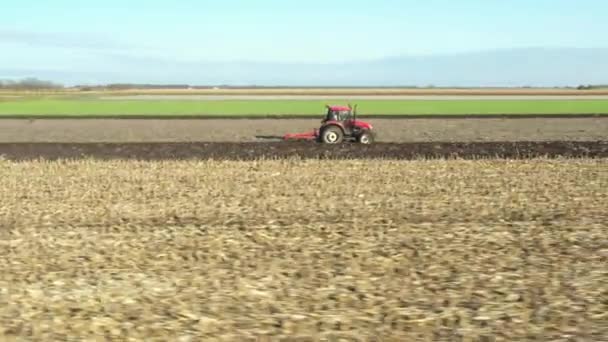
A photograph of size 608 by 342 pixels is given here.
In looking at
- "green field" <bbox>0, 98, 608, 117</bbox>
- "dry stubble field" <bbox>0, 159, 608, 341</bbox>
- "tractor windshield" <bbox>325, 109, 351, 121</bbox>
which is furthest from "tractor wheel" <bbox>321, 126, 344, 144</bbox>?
"green field" <bbox>0, 98, 608, 117</bbox>

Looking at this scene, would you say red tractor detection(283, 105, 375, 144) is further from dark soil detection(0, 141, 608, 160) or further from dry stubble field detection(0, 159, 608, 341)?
dry stubble field detection(0, 159, 608, 341)

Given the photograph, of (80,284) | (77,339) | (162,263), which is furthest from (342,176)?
(77,339)

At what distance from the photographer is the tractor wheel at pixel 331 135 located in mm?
29734

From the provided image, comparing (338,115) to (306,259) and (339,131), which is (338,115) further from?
(306,259)

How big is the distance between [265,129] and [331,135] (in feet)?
44.2

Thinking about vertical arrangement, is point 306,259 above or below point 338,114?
below

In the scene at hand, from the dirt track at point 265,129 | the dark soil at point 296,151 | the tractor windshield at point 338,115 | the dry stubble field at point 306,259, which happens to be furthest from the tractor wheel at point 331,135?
the dry stubble field at point 306,259

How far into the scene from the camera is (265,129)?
140ft

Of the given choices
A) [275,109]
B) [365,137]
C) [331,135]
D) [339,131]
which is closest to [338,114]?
[339,131]

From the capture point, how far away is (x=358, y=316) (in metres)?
6.56

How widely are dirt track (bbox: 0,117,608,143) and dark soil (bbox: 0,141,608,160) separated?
26.7ft

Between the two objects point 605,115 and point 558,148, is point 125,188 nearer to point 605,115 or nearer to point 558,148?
point 558,148

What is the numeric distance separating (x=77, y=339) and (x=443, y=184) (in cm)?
1162

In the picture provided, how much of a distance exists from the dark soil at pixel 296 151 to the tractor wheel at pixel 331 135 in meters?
3.23
